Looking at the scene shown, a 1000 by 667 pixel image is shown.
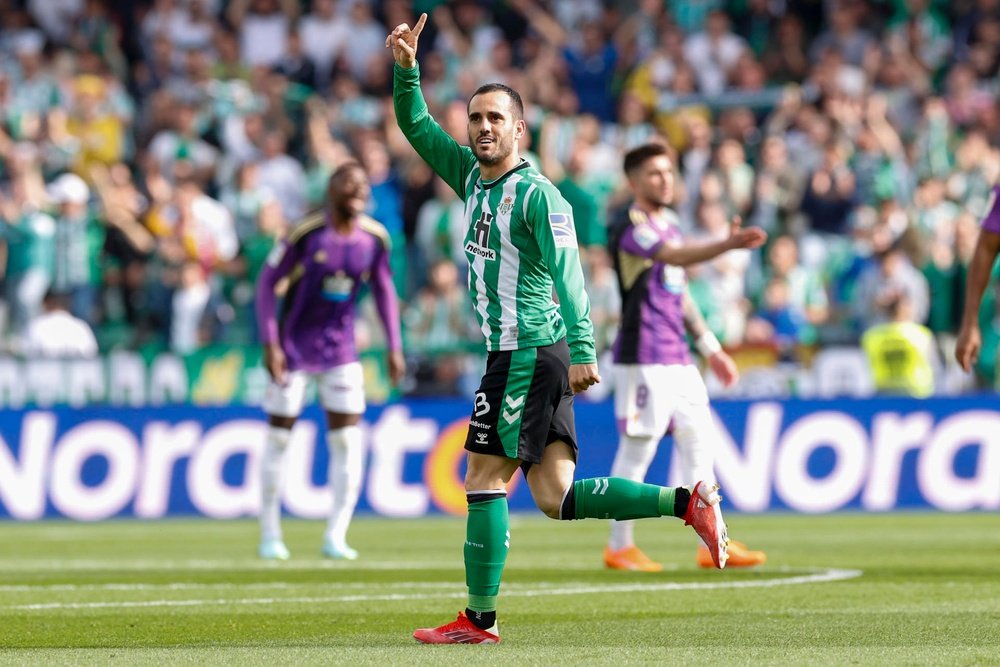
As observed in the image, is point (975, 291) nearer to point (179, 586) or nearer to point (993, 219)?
point (993, 219)

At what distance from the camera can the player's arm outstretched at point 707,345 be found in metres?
11.3

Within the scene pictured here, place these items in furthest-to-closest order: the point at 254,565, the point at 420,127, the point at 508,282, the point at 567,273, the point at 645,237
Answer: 1. the point at 254,565
2. the point at 645,237
3. the point at 420,127
4. the point at 508,282
5. the point at 567,273

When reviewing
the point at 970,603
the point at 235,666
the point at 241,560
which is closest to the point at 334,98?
the point at 241,560

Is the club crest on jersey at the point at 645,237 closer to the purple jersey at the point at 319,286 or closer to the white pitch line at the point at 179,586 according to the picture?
the white pitch line at the point at 179,586

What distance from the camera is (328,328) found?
12.6 metres

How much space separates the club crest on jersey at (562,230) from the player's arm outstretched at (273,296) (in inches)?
219

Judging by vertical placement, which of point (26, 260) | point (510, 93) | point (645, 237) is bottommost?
point (645, 237)

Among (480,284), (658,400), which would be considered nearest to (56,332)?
(658,400)

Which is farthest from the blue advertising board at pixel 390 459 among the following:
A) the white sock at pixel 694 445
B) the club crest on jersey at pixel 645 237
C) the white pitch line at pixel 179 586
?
the white pitch line at pixel 179 586

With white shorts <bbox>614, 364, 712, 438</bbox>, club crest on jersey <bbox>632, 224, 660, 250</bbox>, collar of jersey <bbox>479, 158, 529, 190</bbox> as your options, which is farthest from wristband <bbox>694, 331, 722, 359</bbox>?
collar of jersey <bbox>479, 158, 529, 190</bbox>

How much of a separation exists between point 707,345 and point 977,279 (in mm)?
3089

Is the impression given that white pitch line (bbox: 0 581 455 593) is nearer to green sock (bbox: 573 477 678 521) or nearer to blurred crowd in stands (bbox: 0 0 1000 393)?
green sock (bbox: 573 477 678 521)

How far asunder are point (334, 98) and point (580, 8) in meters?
3.63

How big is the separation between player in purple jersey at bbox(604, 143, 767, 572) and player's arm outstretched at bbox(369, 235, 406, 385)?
74.6 inches
